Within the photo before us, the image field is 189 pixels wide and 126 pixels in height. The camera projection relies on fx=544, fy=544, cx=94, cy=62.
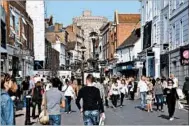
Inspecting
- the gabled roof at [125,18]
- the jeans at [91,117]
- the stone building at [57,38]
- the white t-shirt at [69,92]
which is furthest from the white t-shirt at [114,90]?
the stone building at [57,38]

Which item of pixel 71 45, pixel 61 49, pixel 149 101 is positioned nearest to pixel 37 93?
pixel 149 101

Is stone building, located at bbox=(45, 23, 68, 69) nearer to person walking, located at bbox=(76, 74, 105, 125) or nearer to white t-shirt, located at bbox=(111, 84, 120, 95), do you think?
white t-shirt, located at bbox=(111, 84, 120, 95)

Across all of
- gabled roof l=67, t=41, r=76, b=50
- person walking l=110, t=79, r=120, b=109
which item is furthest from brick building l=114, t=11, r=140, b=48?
person walking l=110, t=79, r=120, b=109

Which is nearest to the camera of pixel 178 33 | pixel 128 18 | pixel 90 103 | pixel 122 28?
pixel 90 103

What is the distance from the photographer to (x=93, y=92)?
491 inches

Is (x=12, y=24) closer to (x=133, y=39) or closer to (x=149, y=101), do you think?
(x=149, y=101)

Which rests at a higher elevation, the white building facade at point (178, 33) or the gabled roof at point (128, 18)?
the gabled roof at point (128, 18)

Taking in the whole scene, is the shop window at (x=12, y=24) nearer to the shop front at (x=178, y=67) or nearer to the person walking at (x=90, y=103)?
the shop front at (x=178, y=67)

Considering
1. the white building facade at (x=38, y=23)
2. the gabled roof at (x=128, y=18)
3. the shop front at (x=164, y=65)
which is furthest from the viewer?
the gabled roof at (x=128, y=18)

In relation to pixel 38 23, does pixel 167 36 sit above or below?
below

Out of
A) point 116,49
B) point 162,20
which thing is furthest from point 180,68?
point 116,49

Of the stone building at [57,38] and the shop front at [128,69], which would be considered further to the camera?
the stone building at [57,38]

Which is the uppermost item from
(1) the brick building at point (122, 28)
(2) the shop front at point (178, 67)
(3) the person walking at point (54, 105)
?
(1) the brick building at point (122, 28)

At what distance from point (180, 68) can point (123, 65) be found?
39.8 meters
